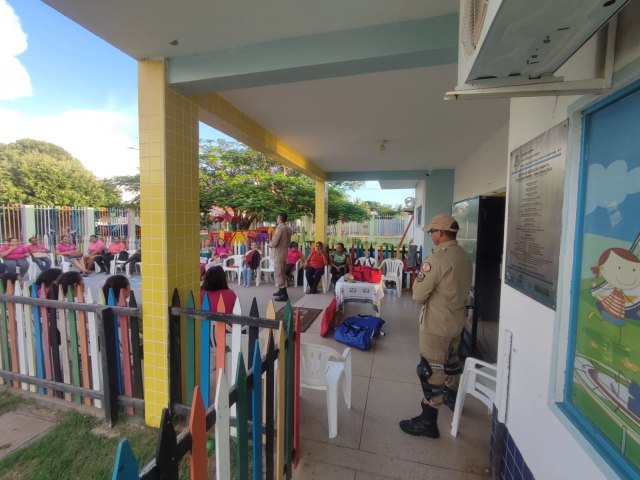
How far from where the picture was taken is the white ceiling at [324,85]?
1.76 meters

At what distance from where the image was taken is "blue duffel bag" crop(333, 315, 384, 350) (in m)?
3.87

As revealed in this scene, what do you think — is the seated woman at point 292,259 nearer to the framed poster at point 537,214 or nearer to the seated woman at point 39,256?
the framed poster at point 537,214

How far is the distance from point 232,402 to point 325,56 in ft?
6.66

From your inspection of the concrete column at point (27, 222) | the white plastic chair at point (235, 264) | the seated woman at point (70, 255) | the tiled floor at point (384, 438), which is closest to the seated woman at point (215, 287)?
the tiled floor at point (384, 438)

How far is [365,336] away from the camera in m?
3.90

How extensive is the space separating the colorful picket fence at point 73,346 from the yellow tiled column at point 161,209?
0.56 ft

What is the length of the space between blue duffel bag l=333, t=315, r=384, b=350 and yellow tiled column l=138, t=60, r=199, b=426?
2174 mm

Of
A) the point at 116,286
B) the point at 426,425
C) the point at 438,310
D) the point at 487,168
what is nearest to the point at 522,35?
the point at 438,310

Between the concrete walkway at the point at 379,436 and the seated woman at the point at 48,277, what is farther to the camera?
the seated woman at the point at 48,277

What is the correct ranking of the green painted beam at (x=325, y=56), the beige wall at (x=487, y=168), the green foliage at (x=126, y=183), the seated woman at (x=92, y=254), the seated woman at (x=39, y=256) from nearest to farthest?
the green painted beam at (x=325, y=56) < the beige wall at (x=487, y=168) < the seated woman at (x=39, y=256) < the seated woman at (x=92, y=254) < the green foliage at (x=126, y=183)

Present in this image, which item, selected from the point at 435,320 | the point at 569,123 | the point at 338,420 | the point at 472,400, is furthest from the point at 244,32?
the point at 472,400

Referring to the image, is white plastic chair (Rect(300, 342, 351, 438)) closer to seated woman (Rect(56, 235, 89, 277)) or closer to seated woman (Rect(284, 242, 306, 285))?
seated woman (Rect(284, 242, 306, 285))

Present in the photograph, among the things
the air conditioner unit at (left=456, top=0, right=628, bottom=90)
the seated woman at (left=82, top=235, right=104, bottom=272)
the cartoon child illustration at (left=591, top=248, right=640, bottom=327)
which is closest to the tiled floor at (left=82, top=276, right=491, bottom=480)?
the cartoon child illustration at (left=591, top=248, right=640, bottom=327)

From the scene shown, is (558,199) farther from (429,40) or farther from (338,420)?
(338,420)
